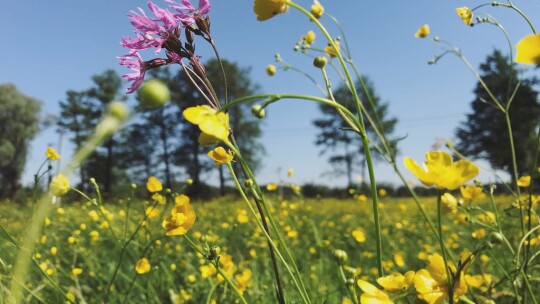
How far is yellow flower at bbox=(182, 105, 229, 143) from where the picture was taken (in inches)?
16.2

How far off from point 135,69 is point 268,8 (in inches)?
11.9

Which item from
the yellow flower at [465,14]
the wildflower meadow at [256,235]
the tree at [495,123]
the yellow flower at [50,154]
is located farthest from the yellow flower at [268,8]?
the tree at [495,123]

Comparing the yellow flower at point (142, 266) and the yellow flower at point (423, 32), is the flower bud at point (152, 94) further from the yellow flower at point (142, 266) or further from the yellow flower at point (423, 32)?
the yellow flower at point (423, 32)

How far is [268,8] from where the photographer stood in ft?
1.66

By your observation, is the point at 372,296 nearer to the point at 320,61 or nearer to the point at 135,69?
the point at 320,61

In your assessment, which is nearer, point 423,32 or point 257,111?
point 257,111

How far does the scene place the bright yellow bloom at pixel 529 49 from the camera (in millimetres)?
368

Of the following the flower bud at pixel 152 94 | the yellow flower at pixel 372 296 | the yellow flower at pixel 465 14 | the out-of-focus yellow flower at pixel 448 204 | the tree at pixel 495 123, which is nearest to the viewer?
the flower bud at pixel 152 94

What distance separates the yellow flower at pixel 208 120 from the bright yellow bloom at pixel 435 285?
28 centimetres

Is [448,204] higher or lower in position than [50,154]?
lower

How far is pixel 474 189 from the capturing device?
0.89 meters

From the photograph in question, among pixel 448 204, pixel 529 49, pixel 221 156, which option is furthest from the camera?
pixel 448 204

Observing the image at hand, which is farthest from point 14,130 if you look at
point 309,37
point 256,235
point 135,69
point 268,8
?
point 268,8

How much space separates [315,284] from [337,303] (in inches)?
13.7
